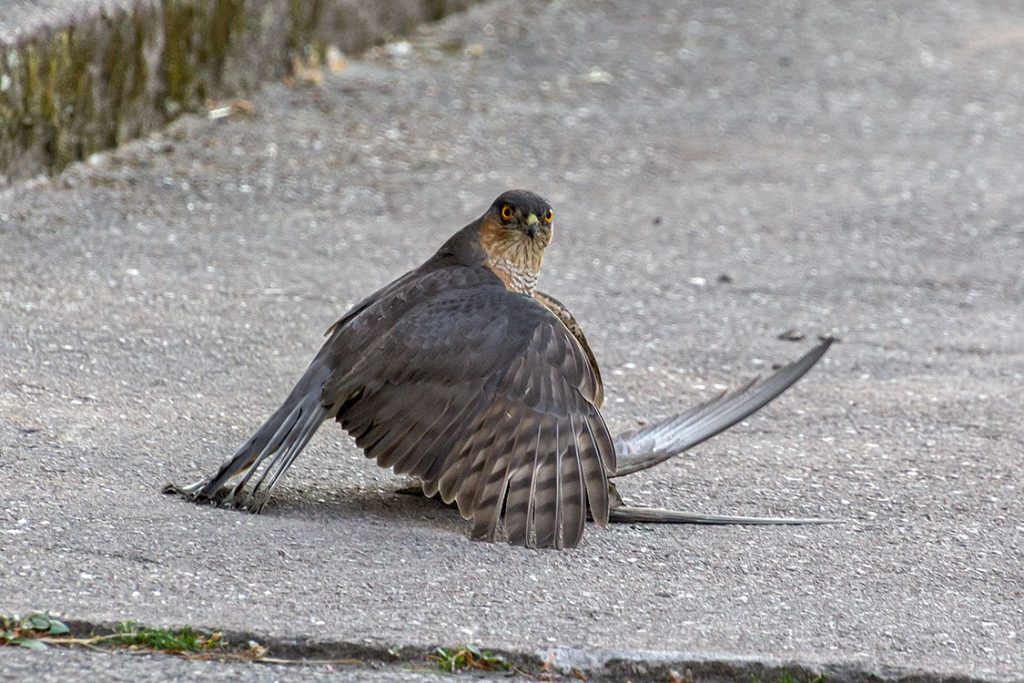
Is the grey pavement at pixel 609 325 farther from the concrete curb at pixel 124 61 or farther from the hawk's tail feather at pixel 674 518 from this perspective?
the concrete curb at pixel 124 61

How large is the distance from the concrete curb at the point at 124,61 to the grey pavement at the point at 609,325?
0.47 ft

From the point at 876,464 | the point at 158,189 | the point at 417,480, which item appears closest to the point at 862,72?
the point at 158,189

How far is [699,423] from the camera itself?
14.0 feet

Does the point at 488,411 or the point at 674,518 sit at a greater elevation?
the point at 488,411

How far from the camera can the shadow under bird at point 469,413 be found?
11.5ft

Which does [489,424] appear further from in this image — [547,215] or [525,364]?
[547,215]

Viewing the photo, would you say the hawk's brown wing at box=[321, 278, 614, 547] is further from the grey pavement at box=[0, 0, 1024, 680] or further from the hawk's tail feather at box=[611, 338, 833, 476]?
the hawk's tail feather at box=[611, 338, 833, 476]

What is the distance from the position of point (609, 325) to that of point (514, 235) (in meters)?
1.44

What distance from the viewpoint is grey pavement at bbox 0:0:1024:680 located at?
127 inches

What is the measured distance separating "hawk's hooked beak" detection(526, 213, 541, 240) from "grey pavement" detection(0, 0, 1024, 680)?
0.75 meters

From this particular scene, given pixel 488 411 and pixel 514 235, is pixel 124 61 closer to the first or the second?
pixel 514 235

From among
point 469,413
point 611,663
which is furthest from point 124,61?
point 611,663

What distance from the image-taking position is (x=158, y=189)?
671 cm

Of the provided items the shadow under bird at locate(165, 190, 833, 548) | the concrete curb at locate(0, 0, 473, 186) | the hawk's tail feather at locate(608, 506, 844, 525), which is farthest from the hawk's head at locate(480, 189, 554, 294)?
the concrete curb at locate(0, 0, 473, 186)
